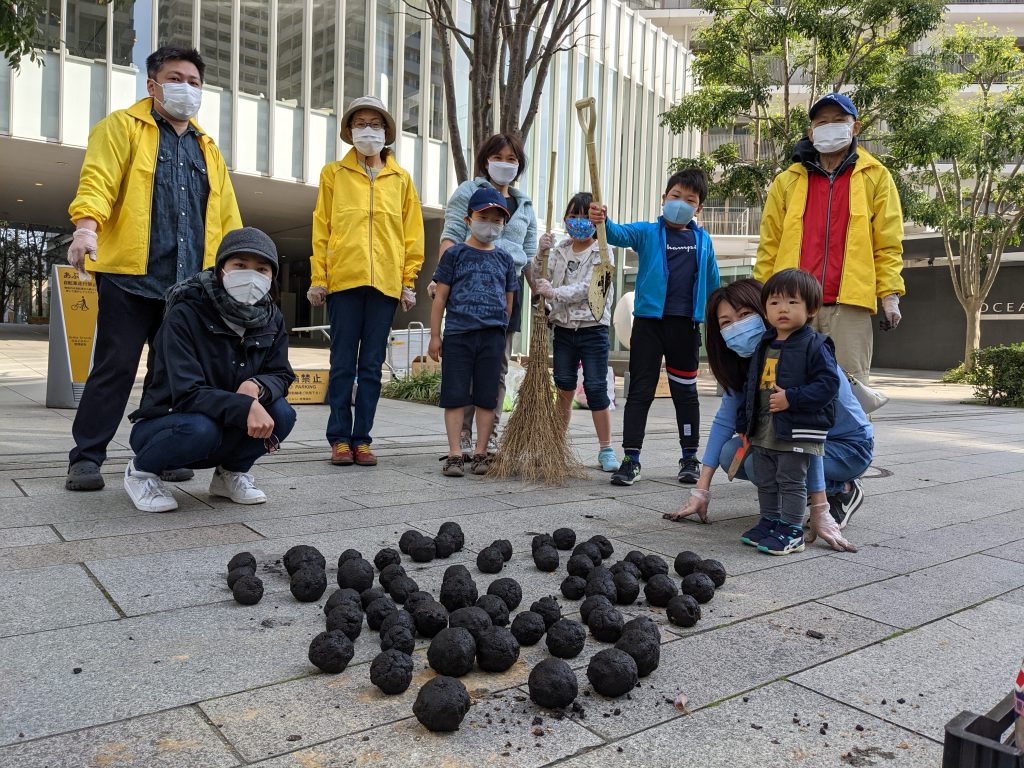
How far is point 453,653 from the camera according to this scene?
1978 millimetres

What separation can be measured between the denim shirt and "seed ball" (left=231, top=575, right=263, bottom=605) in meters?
2.11

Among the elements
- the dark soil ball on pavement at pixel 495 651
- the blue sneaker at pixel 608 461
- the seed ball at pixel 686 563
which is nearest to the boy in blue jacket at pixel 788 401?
the seed ball at pixel 686 563

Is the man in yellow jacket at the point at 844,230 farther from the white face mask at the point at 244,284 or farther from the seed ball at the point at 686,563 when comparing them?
the white face mask at the point at 244,284

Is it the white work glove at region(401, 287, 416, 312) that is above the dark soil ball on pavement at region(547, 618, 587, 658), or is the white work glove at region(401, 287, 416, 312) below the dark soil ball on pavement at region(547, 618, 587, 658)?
above

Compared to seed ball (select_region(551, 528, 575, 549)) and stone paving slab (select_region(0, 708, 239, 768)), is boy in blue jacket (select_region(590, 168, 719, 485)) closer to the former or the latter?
seed ball (select_region(551, 528, 575, 549))

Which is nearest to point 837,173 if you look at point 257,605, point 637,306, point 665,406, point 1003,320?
point 637,306

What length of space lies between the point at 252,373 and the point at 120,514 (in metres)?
0.84

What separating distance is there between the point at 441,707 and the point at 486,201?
11.6 feet

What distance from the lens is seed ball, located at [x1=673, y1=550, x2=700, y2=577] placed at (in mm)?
2832

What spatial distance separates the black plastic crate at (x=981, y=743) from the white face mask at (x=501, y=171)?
4232mm

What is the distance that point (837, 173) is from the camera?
4102 millimetres

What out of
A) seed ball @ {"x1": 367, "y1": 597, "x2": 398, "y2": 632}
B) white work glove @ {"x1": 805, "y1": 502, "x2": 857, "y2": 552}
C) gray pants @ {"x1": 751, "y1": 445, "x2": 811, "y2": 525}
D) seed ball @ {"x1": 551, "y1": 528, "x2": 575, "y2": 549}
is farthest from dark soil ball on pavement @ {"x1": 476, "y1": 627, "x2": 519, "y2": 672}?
white work glove @ {"x1": 805, "y1": 502, "x2": 857, "y2": 552}

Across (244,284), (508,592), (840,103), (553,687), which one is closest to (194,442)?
(244,284)

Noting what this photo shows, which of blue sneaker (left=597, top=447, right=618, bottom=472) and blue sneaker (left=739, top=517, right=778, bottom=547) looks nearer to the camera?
blue sneaker (left=739, top=517, right=778, bottom=547)
